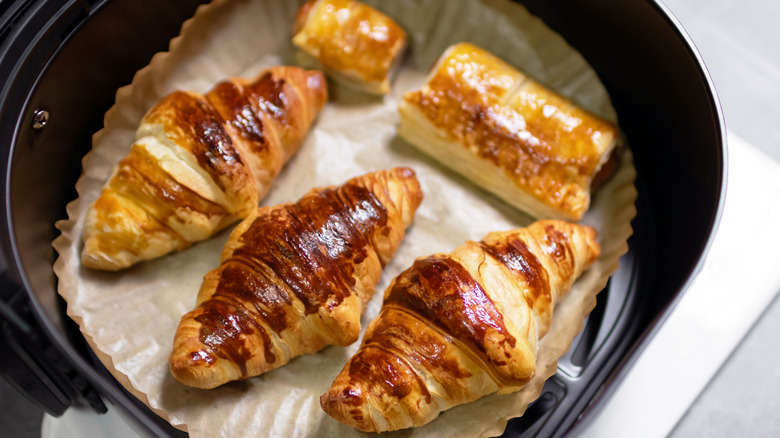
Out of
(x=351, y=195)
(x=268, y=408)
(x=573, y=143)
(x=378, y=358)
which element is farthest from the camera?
(x=573, y=143)

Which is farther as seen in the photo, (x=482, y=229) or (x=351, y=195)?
(x=482, y=229)

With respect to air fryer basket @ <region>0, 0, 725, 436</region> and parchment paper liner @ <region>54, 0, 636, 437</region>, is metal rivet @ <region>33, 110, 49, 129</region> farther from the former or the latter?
parchment paper liner @ <region>54, 0, 636, 437</region>

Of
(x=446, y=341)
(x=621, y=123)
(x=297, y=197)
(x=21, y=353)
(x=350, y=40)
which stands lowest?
(x=21, y=353)

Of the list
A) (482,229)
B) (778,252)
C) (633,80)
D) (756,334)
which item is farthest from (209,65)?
(756,334)

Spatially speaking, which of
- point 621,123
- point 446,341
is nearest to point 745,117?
point 621,123

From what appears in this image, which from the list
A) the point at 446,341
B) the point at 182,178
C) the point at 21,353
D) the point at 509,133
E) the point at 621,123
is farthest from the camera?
the point at 621,123

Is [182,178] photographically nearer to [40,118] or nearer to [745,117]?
[40,118]

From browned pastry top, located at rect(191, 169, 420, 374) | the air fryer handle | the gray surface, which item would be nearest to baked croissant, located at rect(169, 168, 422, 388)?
browned pastry top, located at rect(191, 169, 420, 374)

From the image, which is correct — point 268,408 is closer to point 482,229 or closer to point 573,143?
point 482,229
